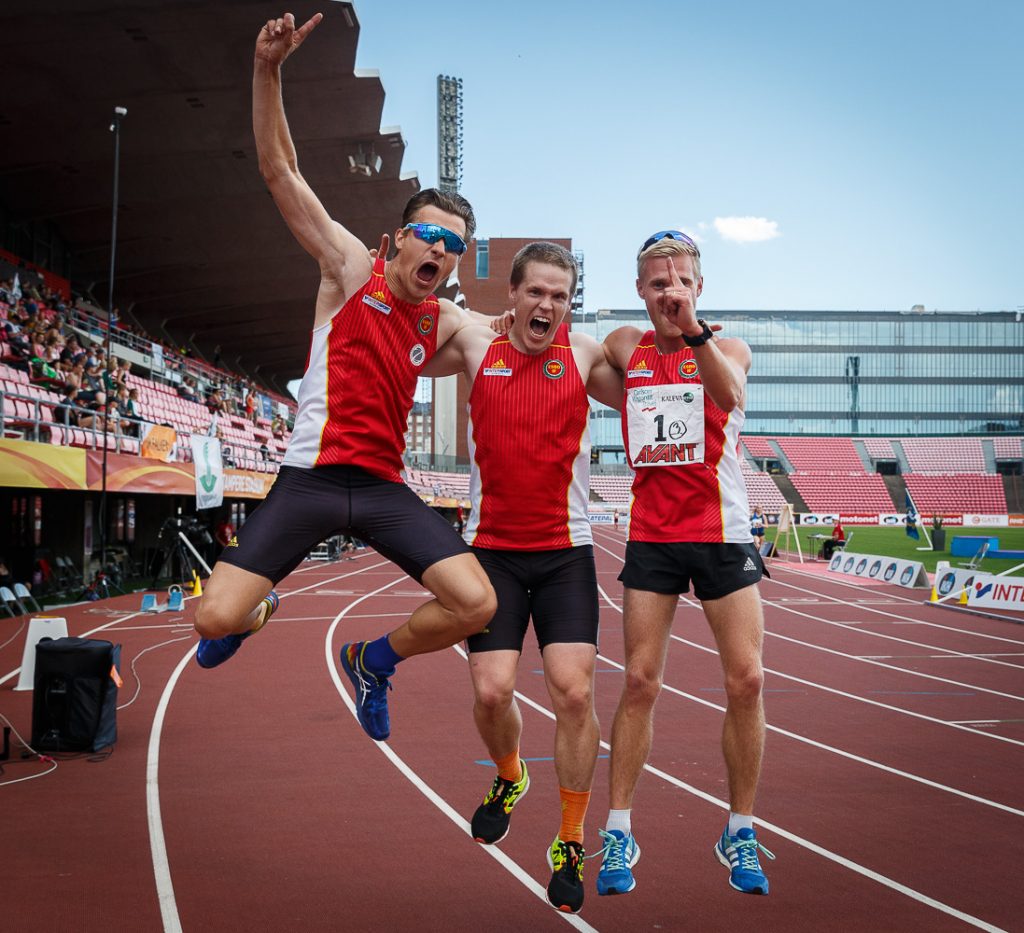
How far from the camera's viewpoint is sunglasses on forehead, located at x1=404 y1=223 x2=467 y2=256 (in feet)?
13.6

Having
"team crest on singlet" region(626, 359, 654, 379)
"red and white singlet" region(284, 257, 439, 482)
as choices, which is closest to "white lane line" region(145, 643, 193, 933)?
"red and white singlet" region(284, 257, 439, 482)

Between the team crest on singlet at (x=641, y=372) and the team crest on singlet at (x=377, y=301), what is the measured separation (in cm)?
108

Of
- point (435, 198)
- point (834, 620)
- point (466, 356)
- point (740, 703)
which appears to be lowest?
point (834, 620)

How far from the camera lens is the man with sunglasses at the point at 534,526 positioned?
13.4ft

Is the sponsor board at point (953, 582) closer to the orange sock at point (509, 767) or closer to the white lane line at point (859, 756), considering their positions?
the white lane line at point (859, 756)

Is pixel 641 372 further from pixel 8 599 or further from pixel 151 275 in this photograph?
pixel 151 275

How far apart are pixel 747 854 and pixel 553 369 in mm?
2147

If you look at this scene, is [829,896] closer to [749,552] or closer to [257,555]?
[749,552]

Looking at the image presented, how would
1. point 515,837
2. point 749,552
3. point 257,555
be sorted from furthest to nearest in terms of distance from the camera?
point 515,837
point 749,552
point 257,555

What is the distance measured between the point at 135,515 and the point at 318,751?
2089 centimetres

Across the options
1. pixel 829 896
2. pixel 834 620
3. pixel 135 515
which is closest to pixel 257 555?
pixel 829 896

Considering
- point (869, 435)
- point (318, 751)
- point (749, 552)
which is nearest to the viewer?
point (749, 552)

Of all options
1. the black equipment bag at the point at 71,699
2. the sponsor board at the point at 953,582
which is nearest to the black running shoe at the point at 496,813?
the black equipment bag at the point at 71,699

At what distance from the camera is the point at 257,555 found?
3994 millimetres
